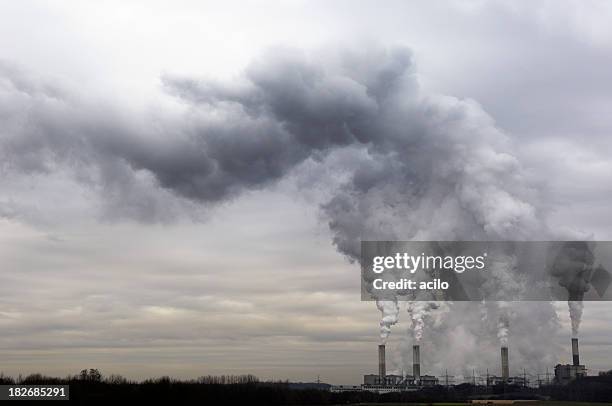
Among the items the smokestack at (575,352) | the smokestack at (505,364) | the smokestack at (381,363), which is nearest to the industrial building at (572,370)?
the smokestack at (575,352)

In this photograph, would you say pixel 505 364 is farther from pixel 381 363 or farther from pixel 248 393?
pixel 248 393

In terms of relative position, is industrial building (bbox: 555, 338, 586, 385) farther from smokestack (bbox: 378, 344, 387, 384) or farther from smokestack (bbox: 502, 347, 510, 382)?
smokestack (bbox: 378, 344, 387, 384)

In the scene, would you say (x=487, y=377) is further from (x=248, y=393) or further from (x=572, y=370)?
(x=248, y=393)

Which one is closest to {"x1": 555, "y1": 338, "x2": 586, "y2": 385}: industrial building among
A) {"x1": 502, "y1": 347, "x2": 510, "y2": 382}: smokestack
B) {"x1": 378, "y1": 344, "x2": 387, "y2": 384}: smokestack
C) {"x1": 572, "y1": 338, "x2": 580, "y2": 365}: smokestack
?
{"x1": 572, "y1": 338, "x2": 580, "y2": 365}: smokestack

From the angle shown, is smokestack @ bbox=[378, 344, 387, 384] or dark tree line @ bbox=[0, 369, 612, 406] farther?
smokestack @ bbox=[378, 344, 387, 384]

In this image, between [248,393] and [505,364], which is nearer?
[248,393]

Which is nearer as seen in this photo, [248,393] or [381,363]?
[248,393]

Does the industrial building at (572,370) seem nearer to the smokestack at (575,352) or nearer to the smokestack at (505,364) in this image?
the smokestack at (575,352)

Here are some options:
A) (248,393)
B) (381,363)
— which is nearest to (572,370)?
(381,363)

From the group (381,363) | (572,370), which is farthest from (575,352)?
(381,363)

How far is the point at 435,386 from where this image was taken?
654 feet

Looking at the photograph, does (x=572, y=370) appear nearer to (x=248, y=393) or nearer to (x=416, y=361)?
(x=416, y=361)

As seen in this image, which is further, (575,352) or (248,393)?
(575,352)

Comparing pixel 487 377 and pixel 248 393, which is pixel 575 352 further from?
pixel 248 393
